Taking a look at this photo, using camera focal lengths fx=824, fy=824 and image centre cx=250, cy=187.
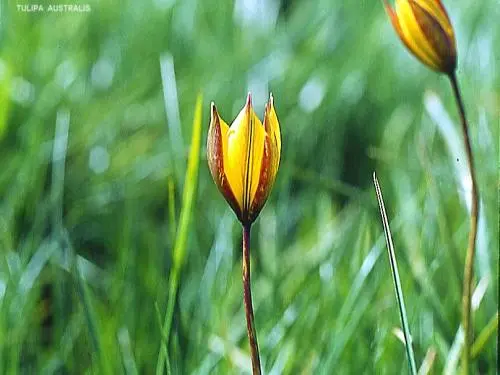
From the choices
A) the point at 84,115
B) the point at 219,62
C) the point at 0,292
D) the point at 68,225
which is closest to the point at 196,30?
the point at 219,62

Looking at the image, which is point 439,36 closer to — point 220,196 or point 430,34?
point 430,34

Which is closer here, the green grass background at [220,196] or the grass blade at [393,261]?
the grass blade at [393,261]

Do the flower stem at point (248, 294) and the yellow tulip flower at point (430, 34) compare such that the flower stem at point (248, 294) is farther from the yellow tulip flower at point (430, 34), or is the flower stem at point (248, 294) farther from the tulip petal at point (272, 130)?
the yellow tulip flower at point (430, 34)

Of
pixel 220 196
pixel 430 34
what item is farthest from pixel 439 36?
pixel 220 196

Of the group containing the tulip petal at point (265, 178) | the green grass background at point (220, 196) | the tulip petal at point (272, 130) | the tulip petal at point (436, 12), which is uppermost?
the tulip petal at point (436, 12)

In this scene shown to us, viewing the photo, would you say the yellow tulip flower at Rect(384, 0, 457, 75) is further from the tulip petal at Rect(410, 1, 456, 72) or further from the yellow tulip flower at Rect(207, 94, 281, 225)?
the yellow tulip flower at Rect(207, 94, 281, 225)

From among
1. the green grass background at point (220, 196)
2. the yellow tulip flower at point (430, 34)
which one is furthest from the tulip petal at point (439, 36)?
the green grass background at point (220, 196)
